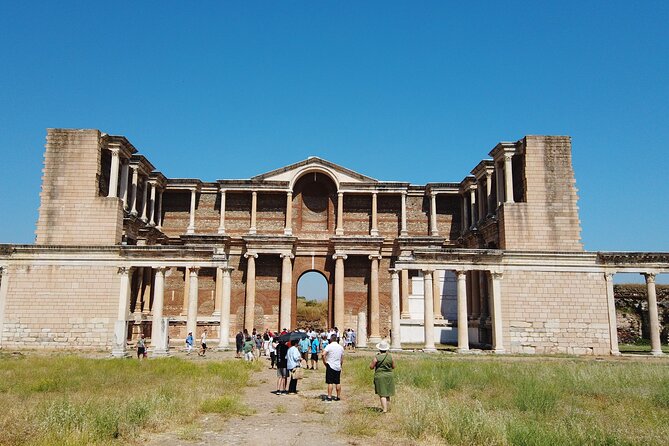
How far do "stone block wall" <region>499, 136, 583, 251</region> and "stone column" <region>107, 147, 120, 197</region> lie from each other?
2251cm

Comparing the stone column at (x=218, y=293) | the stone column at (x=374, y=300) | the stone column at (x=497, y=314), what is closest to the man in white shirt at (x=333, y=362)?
the stone column at (x=497, y=314)

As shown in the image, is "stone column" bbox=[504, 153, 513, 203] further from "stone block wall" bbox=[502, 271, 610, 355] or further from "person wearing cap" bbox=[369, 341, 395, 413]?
"person wearing cap" bbox=[369, 341, 395, 413]

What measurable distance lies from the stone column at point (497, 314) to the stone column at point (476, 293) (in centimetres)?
538

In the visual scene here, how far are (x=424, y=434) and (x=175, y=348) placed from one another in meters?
24.7

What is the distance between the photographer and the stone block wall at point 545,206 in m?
29.1

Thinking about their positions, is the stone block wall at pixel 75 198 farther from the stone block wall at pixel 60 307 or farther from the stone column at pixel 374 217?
the stone column at pixel 374 217

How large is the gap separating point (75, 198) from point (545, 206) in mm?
26806

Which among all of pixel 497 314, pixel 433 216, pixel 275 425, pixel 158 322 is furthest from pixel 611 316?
pixel 158 322

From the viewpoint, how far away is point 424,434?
9312 millimetres

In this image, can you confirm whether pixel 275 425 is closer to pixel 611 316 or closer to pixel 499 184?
pixel 611 316

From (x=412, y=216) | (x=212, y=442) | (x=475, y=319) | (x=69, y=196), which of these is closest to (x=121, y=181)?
(x=69, y=196)

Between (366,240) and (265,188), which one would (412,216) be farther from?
(265,188)

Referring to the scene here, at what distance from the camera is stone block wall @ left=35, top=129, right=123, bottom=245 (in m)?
29.1

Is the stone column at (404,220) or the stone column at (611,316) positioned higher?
the stone column at (404,220)
